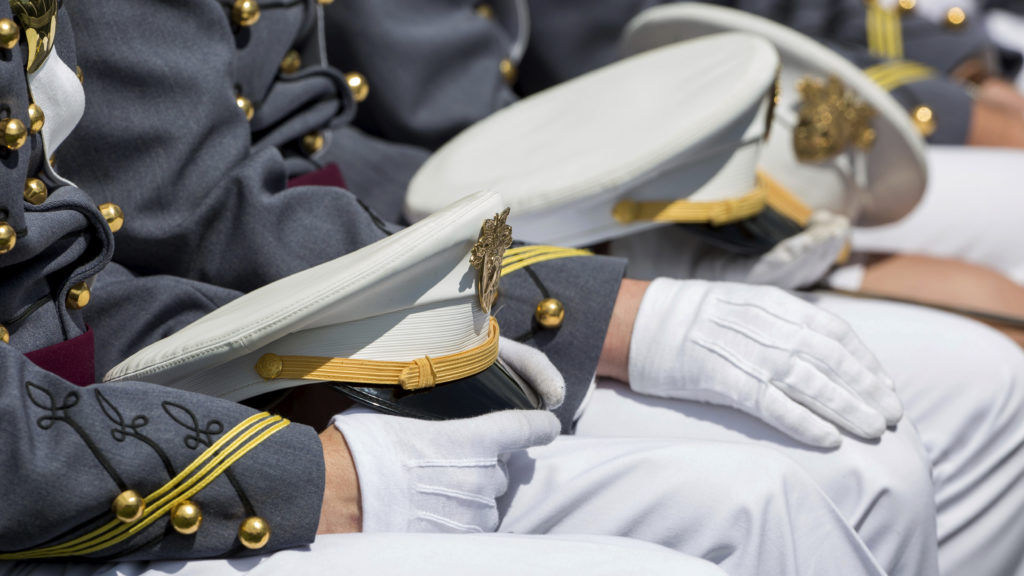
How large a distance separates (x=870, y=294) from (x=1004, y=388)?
0.21 m

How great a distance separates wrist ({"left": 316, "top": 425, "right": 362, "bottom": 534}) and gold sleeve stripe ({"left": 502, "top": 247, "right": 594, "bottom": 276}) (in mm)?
271

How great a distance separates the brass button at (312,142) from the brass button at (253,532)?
505mm

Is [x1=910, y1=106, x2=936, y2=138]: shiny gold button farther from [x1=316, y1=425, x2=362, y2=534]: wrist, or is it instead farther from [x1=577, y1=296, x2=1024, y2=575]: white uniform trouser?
[x1=316, y1=425, x2=362, y2=534]: wrist

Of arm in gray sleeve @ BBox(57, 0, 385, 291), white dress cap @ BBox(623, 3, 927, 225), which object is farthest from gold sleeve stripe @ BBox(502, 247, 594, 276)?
white dress cap @ BBox(623, 3, 927, 225)

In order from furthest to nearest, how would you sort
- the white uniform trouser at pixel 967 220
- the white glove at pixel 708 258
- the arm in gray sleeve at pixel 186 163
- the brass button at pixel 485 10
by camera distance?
the white uniform trouser at pixel 967 220 → the brass button at pixel 485 10 → the white glove at pixel 708 258 → the arm in gray sleeve at pixel 186 163

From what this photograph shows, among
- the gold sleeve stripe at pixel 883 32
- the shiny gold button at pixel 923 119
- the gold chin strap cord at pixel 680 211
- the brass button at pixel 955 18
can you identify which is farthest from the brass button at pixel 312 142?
the brass button at pixel 955 18

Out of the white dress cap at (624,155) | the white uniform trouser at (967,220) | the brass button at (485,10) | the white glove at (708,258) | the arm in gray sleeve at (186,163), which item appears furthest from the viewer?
the white uniform trouser at (967,220)

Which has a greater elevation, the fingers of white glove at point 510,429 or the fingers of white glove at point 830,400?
the fingers of white glove at point 510,429

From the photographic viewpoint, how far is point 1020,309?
1370 mm

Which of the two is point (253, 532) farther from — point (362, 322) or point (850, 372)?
point (850, 372)

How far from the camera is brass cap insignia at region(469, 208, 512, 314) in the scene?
27.5 inches

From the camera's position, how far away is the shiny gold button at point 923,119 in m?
1.63

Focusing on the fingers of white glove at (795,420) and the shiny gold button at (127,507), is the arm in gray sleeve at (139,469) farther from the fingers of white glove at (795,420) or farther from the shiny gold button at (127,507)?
the fingers of white glove at (795,420)

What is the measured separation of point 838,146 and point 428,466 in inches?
28.9
